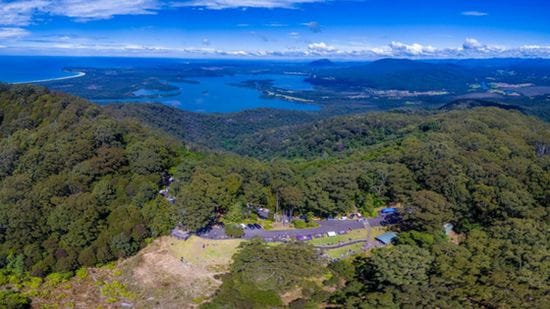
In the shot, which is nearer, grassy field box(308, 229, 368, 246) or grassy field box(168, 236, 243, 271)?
grassy field box(168, 236, 243, 271)

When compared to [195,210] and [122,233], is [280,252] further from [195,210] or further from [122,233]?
[122,233]

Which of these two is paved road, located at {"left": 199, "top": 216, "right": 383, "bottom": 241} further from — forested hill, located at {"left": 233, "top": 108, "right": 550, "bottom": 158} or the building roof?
forested hill, located at {"left": 233, "top": 108, "right": 550, "bottom": 158}


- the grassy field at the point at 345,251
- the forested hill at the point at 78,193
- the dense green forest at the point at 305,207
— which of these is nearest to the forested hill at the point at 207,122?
the forested hill at the point at 78,193

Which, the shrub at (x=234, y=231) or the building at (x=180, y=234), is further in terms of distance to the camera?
the building at (x=180, y=234)

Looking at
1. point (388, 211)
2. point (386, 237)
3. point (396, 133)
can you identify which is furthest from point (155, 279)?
point (396, 133)

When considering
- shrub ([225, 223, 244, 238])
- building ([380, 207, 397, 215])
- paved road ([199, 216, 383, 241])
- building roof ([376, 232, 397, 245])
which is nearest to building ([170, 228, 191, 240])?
paved road ([199, 216, 383, 241])

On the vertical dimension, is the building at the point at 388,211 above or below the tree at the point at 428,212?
below

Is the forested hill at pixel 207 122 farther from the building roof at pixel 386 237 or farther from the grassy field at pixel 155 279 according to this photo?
the building roof at pixel 386 237
